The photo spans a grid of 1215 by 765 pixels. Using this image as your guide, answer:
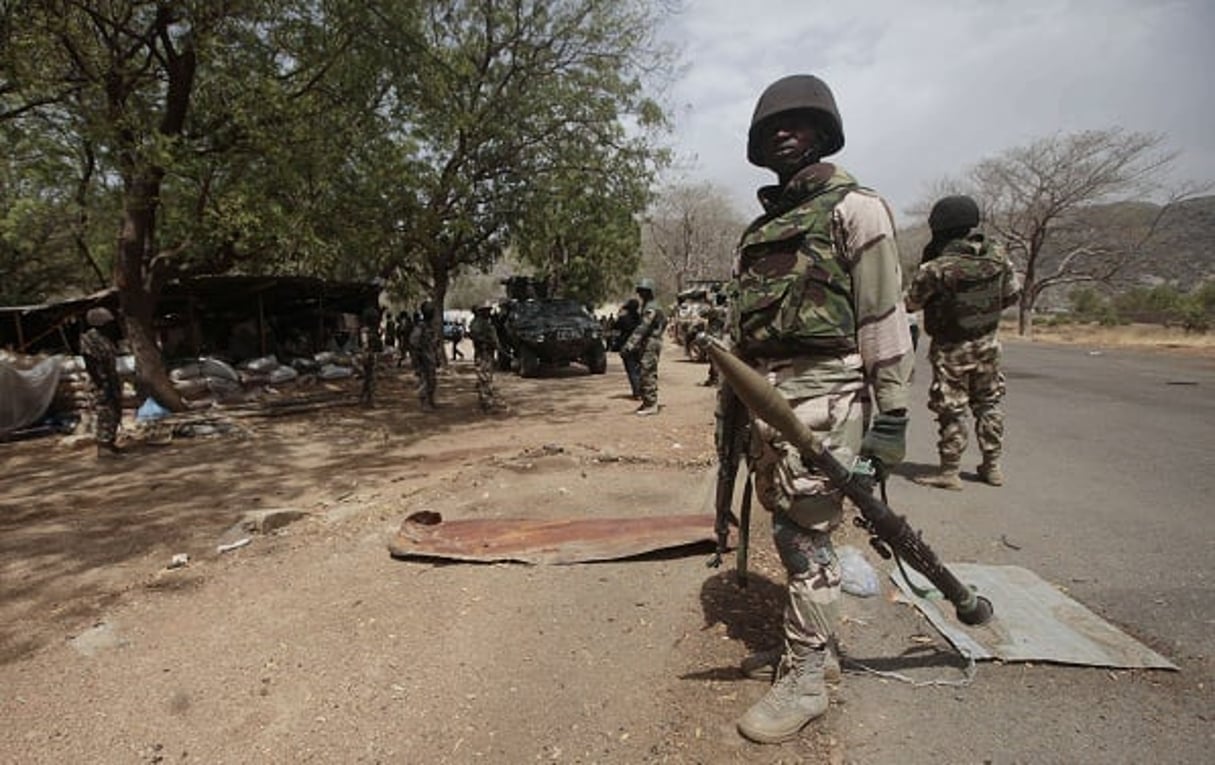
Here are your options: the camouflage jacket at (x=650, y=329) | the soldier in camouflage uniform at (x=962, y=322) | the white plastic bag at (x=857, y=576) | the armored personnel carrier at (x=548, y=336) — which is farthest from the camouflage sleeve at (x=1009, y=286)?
the armored personnel carrier at (x=548, y=336)

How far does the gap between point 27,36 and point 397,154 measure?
4.50m

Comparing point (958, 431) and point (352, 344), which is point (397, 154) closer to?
point (958, 431)

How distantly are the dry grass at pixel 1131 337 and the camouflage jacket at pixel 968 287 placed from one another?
47.5ft

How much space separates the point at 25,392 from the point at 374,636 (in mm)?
9182

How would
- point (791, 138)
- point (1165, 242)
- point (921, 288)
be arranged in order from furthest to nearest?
point (1165, 242), point (921, 288), point (791, 138)

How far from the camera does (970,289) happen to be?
4195 millimetres

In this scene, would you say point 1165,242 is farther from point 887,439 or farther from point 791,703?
point 791,703

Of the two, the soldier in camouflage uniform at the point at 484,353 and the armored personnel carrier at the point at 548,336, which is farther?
the armored personnel carrier at the point at 548,336

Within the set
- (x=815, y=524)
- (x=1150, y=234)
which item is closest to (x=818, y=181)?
(x=815, y=524)

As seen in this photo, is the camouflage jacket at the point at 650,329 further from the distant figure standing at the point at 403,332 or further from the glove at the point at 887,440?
the distant figure standing at the point at 403,332

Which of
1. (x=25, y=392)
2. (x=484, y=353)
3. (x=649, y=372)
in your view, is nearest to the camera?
Result: (x=25, y=392)

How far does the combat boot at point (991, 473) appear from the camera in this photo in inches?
173

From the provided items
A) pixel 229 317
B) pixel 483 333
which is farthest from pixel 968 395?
pixel 229 317

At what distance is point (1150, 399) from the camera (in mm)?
7887
